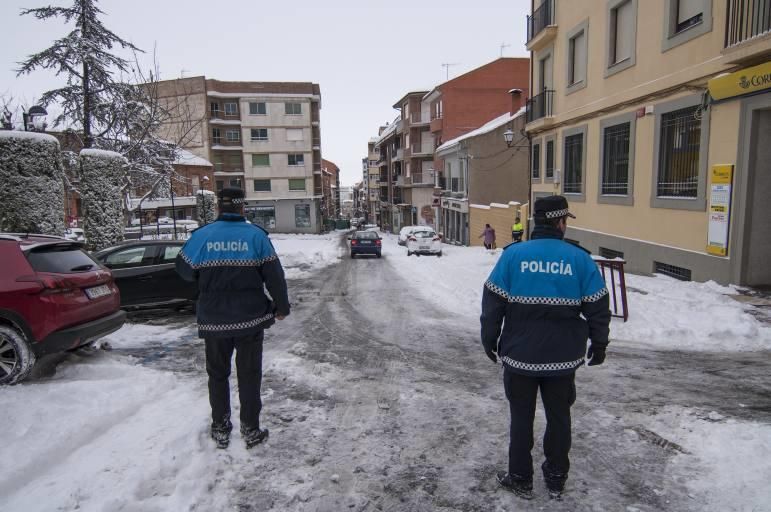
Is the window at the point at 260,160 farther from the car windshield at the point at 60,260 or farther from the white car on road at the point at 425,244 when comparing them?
the car windshield at the point at 60,260

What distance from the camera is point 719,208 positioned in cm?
918

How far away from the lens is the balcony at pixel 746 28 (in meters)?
8.00

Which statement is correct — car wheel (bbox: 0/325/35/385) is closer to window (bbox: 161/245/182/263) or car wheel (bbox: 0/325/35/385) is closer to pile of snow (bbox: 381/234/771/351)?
window (bbox: 161/245/182/263)

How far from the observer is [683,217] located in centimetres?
1035

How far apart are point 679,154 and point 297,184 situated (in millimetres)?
45788

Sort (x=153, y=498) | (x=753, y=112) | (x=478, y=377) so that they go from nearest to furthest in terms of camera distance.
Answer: (x=153, y=498)
(x=478, y=377)
(x=753, y=112)

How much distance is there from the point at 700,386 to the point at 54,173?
12056 mm

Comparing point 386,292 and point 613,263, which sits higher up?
point 613,263

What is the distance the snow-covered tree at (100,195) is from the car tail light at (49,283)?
8.32 metres

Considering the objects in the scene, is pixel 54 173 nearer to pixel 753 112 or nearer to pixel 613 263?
pixel 613 263

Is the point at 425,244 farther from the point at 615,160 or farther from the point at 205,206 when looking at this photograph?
the point at 205,206

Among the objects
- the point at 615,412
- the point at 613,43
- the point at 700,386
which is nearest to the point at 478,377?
the point at 615,412

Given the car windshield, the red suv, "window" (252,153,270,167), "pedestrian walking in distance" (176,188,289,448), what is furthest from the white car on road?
"window" (252,153,270,167)

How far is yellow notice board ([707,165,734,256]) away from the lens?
8.96m
